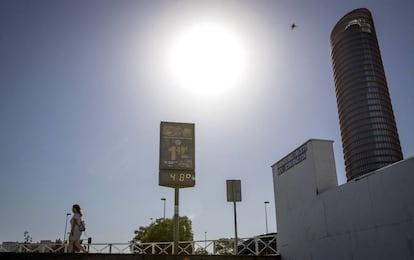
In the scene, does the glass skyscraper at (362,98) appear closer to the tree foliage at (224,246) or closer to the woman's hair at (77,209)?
the tree foliage at (224,246)

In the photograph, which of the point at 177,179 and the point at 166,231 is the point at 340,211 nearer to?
the point at 177,179

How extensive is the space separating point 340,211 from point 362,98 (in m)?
138

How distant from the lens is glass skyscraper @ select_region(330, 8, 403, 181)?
131 metres

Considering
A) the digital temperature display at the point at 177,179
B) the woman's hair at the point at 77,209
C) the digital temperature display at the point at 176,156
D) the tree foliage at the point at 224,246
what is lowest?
the tree foliage at the point at 224,246

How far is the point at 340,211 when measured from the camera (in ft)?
41.1

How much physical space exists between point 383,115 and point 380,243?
13988 centimetres

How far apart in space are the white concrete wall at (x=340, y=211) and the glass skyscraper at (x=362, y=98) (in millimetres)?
123685

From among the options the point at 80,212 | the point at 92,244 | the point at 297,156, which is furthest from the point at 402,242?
the point at 92,244

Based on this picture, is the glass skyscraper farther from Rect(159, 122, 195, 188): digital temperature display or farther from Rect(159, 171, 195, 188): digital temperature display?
Rect(159, 171, 195, 188): digital temperature display

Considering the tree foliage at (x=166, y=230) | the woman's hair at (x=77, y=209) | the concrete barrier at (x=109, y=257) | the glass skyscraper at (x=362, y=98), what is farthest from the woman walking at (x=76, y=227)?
the glass skyscraper at (x=362, y=98)

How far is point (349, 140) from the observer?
→ 453ft

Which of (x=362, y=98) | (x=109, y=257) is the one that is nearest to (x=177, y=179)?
(x=109, y=257)

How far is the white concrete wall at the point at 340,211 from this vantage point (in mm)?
10102

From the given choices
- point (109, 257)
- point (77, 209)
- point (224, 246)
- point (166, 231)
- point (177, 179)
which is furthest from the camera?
point (166, 231)
